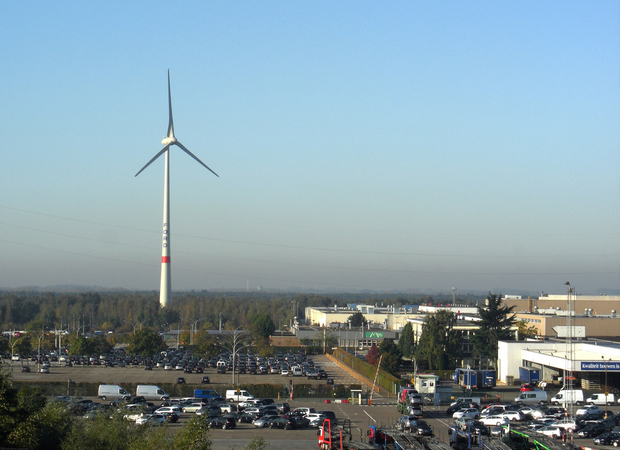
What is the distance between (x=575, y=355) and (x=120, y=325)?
314ft

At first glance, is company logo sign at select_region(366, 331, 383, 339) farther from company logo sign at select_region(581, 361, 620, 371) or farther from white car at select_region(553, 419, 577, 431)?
white car at select_region(553, 419, 577, 431)

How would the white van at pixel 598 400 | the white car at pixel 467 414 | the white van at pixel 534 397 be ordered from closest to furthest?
1. the white car at pixel 467 414
2. the white van at pixel 598 400
3. the white van at pixel 534 397

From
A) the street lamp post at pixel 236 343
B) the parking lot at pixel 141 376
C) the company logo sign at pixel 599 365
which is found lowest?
the parking lot at pixel 141 376

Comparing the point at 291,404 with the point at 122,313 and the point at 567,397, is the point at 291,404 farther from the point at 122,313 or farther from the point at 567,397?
the point at 122,313

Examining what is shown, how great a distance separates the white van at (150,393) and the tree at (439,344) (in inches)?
1052

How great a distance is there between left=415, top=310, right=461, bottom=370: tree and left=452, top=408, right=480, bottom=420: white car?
24.7 m

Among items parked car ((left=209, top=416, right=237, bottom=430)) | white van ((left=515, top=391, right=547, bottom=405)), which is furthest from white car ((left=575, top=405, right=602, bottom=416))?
parked car ((left=209, top=416, right=237, bottom=430))

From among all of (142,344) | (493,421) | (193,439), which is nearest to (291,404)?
(493,421)

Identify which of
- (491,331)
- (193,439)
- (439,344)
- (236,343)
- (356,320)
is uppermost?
(193,439)

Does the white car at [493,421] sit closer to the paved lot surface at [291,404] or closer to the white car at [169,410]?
the paved lot surface at [291,404]

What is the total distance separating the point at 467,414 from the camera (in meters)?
34.1

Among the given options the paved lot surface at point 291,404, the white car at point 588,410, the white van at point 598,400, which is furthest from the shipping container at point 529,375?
the white car at point 588,410

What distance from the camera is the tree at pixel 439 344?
59400 mm

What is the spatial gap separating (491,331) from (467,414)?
87.8 feet
